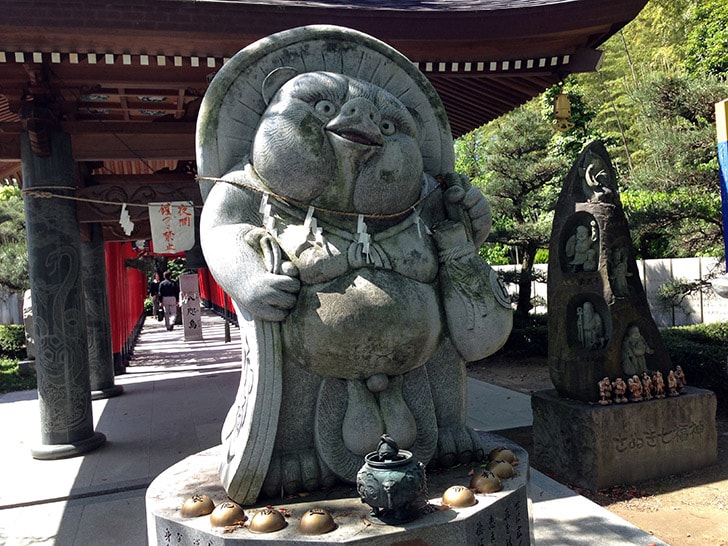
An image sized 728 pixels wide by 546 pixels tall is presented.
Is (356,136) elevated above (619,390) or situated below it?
above

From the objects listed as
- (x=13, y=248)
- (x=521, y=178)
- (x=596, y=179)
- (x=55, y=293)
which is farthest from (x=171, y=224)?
(x=521, y=178)

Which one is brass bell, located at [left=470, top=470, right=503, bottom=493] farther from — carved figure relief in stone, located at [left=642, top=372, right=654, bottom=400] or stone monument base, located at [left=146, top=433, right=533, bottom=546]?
carved figure relief in stone, located at [left=642, top=372, right=654, bottom=400]

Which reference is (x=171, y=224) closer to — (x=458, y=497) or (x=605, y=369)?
(x=605, y=369)

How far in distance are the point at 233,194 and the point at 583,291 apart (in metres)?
3.56

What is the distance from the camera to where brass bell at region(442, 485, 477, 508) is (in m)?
2.25

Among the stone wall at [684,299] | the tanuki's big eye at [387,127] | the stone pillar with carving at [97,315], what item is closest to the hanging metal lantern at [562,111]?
the tanuki's big eye at [387,127]

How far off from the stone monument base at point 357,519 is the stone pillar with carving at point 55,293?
143 inches

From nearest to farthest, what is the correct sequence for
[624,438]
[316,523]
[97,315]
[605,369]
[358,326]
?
[316,523]
[358,326]
[624,438]
[605,369]
[97,315]

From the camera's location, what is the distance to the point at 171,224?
21.2 feet

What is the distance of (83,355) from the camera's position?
5.93 metres

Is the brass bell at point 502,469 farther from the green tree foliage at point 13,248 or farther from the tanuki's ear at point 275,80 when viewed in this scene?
the green tree foliage at point 13,248

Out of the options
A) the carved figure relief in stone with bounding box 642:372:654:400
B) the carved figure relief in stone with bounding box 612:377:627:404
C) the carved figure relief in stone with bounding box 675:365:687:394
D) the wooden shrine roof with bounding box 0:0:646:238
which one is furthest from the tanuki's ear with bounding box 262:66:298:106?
the carved figure relief in stone with bounding box 675:365:687:394

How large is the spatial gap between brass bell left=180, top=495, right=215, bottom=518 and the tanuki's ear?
170 centimetres

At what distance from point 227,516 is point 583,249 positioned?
3.97 metres
